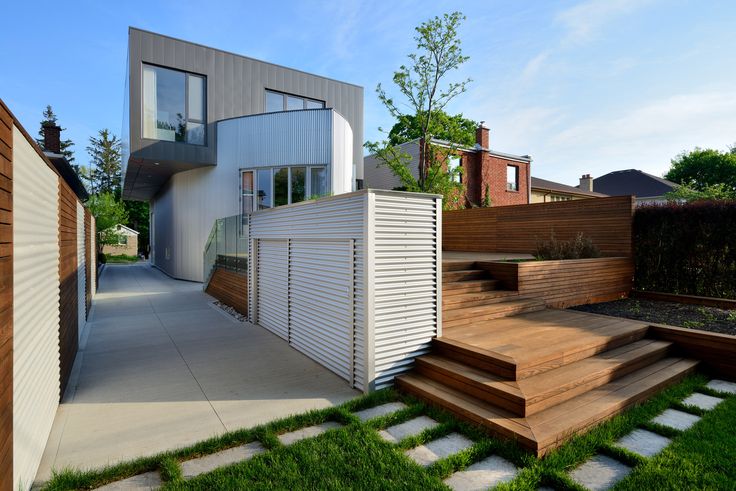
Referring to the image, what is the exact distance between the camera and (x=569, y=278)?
657 centimetres

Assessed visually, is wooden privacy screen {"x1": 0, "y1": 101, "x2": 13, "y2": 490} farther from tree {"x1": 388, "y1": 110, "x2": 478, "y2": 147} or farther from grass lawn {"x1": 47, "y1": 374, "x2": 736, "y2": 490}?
tree {"x1": 388, "y1": 110, "x2": 478, "y2": 147}

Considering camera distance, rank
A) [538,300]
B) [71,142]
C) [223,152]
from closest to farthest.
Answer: [538,300] → [223,152] → [71,142]

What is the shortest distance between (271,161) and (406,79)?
15.9 ft

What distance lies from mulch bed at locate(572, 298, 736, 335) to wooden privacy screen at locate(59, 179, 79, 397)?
7.16 metres

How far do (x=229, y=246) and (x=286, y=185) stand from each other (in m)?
3.53

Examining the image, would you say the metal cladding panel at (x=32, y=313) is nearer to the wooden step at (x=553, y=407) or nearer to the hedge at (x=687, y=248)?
the wooden step at (x=553, y=407)

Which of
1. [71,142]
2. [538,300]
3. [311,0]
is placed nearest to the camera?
[538,300]

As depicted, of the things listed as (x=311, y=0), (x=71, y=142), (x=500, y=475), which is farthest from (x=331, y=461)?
(x=71, y=142)

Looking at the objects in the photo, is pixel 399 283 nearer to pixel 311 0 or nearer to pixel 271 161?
pixel 311 0

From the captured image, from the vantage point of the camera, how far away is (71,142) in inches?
1941

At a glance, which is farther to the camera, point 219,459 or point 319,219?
point 319,219

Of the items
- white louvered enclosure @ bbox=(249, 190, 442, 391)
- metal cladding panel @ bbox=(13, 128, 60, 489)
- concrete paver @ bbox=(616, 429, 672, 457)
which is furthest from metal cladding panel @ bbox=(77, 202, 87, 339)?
concrete paver @ bbox=(616, 429, 672, 457)

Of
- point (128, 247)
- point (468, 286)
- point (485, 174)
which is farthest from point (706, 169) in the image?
point (128, 247)

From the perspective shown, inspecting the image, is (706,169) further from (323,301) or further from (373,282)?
(373,282)
